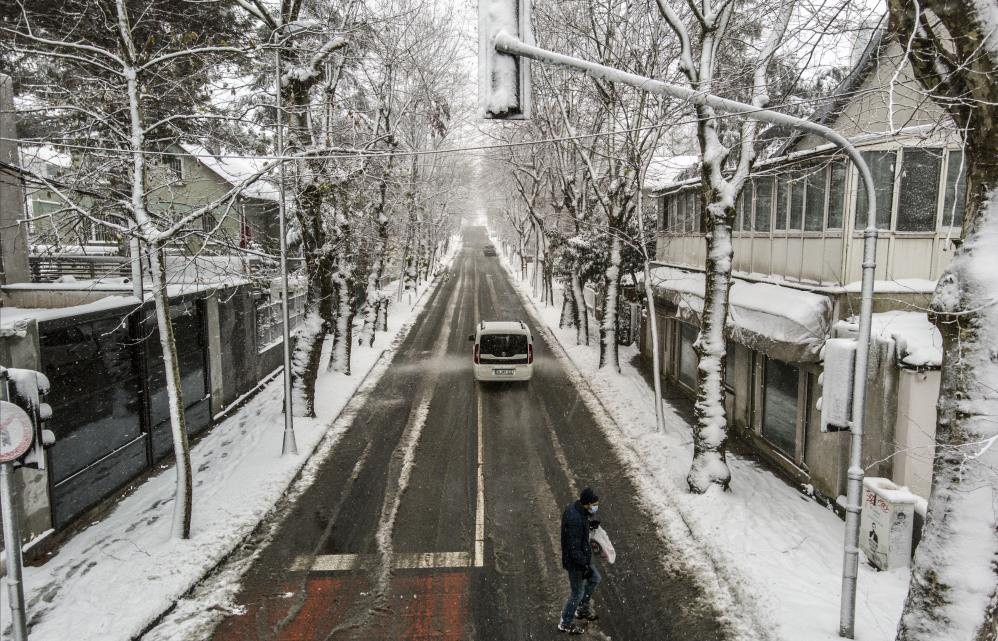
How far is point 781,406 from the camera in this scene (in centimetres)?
1285

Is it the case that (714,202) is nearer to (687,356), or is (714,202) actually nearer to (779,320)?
(779,320)

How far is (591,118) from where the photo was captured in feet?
71.4

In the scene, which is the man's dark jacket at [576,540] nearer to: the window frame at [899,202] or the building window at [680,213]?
the window frame at [899,202]

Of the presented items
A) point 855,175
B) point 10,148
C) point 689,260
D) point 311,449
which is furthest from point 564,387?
point 10,148

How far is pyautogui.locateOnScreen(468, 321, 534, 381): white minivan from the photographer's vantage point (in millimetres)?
19312

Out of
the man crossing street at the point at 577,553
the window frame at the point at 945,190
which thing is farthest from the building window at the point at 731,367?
the man crossing street at the point at 577,553

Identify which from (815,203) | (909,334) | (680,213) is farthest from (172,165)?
(909,334)

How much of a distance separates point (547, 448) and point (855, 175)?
8.07m

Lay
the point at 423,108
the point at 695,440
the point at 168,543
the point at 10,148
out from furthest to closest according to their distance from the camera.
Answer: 1. the point at 423,108
2. the point at 10,148
3. the point at 695,440
4. the point at 168,543

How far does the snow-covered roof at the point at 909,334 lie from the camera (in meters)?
8.74

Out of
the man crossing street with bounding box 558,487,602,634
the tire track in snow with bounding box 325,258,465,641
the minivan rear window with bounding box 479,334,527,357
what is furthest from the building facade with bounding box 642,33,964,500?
the minivan rear window with bounding box 479,334,527,357

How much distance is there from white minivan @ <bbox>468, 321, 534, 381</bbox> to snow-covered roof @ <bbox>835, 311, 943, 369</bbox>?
1037cm

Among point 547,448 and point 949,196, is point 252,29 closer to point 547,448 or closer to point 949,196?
point 547,448

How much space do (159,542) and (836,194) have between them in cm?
1265
